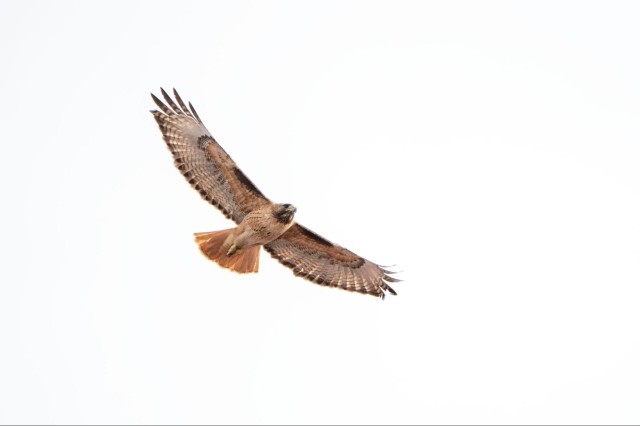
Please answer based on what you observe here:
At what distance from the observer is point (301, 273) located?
55.7 ft

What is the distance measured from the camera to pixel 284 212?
15.7 m

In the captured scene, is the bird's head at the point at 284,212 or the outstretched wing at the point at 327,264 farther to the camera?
the outstretched wing at the point at 327,264

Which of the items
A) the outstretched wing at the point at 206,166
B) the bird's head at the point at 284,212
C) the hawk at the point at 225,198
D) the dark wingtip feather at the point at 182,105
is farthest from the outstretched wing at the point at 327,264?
the dark wingtip feather at the point at 182,105

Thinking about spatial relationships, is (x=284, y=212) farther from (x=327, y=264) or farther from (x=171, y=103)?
(x=171, y=103)

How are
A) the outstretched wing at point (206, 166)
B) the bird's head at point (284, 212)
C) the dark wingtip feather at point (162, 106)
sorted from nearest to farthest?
the bird's head at point (284, 212) → the outstretched wing at point (206, 166) → the dark wingtip feather at point (162, 106)

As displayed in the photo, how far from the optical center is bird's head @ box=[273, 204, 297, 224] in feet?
51.6

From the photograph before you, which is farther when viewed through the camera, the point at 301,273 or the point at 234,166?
the point at 301,273

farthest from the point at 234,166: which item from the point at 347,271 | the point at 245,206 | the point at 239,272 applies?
the point at 347,271

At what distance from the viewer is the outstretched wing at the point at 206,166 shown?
52.4ft

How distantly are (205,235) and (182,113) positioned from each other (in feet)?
6.86

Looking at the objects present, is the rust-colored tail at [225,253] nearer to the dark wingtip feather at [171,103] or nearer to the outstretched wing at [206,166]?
the outstretched wing at [206,166]

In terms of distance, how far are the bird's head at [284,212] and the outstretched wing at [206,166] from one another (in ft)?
1.20

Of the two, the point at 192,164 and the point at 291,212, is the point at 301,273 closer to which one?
the point at 291,212

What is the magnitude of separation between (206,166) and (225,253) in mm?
1485
